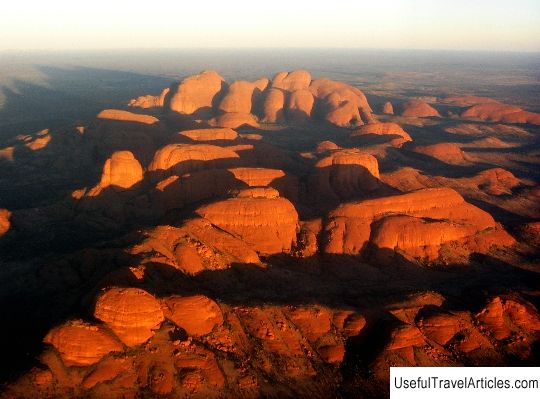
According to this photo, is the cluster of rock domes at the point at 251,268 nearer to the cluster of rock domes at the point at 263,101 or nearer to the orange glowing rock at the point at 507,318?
the orange glowing rock at the point at 507,318

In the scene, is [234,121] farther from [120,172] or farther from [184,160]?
[120,172]

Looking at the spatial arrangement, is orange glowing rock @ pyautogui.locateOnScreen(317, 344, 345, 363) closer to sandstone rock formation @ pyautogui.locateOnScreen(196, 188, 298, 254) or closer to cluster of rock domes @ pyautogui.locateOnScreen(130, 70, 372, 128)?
sandstone rock formation @ pyautogui.locateOnScreen(196, 188, 298, 254)

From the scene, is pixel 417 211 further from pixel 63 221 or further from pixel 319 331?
pixel 63 221

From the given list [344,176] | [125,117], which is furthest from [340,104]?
[344,176]

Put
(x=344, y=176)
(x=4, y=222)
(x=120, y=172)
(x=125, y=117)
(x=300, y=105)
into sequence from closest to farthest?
(x=4, y=222)
(x=120, y=172)
(x=344, y=176)
(x=125, y=117)
(x=300, y=105)

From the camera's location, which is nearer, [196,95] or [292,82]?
[196,95]

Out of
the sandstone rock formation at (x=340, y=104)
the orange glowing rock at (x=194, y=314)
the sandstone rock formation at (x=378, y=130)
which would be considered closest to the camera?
the orange glowing rock at (x=194, y=314)

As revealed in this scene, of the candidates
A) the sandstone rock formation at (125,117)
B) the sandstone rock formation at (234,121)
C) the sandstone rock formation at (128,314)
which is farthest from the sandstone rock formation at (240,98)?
the sandstone rock formation at (128,314)

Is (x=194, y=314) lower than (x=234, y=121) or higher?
higher
